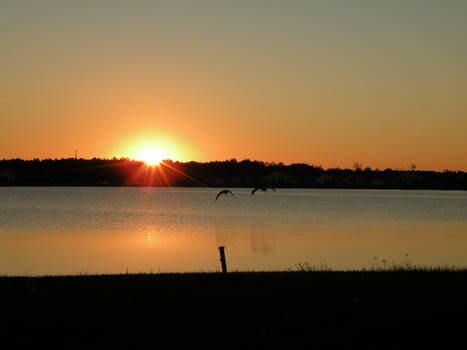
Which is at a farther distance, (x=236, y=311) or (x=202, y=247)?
(x=202, y=247)

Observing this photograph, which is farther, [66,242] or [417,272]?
[66,242]

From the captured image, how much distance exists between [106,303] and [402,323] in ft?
22.1

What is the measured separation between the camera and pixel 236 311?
531 inches

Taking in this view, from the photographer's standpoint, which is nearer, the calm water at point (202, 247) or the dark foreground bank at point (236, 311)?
the dark foreground bank at point (236, 311)

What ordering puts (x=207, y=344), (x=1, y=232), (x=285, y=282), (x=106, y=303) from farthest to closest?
(x=1, y=232) < (x=285, y=282) < (x=106, y=303) < (x=207, y=344)

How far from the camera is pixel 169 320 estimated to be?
1278cm

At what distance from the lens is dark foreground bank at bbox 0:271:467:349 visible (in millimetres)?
11570

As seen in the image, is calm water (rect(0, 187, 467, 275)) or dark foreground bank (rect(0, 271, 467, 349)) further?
calm water (rect(0, 187, 467, 275))

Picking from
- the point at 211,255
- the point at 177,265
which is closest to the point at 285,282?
the point at 177,265

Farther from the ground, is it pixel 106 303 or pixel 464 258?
pixel 106 303

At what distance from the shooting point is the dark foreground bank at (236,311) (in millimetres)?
11570

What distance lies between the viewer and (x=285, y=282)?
55.4 ft

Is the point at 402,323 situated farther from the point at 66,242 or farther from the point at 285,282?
the point at 66,242

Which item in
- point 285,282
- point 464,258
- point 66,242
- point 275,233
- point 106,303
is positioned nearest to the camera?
point 106,303
